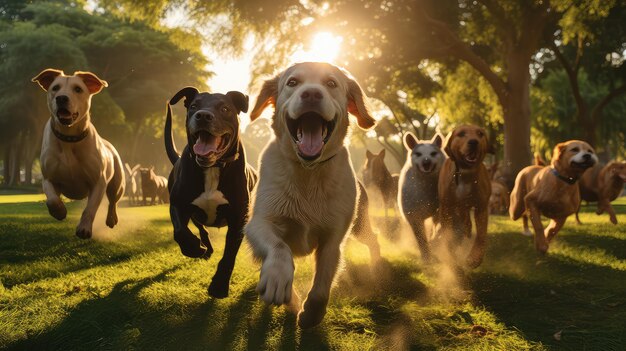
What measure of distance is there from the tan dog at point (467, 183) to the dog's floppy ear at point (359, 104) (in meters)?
2.75

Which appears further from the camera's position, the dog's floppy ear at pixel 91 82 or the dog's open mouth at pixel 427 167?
the dog's open mouth at pixel 427 167

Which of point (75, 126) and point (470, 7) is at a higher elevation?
point (470, 7)

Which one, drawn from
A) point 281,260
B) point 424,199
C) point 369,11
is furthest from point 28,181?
point 281,260

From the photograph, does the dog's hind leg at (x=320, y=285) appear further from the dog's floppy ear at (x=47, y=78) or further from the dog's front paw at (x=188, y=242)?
the dog's floppy ear at (x=47, y=78)

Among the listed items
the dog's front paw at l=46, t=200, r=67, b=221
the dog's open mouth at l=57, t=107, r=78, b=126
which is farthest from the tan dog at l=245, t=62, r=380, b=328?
the dog's front paw at l=46, t=200, r=67, b=221

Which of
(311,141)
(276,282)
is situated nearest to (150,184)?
(311,141)

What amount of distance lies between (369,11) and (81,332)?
14.2 metres

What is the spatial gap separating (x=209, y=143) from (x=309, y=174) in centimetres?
124

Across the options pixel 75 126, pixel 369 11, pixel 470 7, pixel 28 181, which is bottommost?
pixel 28 181

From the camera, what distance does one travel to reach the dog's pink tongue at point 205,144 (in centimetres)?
480

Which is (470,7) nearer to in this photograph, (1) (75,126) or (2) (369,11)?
(2) (369,11)

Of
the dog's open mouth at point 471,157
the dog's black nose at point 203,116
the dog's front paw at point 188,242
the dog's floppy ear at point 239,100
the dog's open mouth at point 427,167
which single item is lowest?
the dog's front paw at point 188,242

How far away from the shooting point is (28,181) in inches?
1885

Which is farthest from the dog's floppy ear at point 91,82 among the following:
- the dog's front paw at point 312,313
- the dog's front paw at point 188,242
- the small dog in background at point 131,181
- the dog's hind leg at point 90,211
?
the small dog in background at point 131,181
